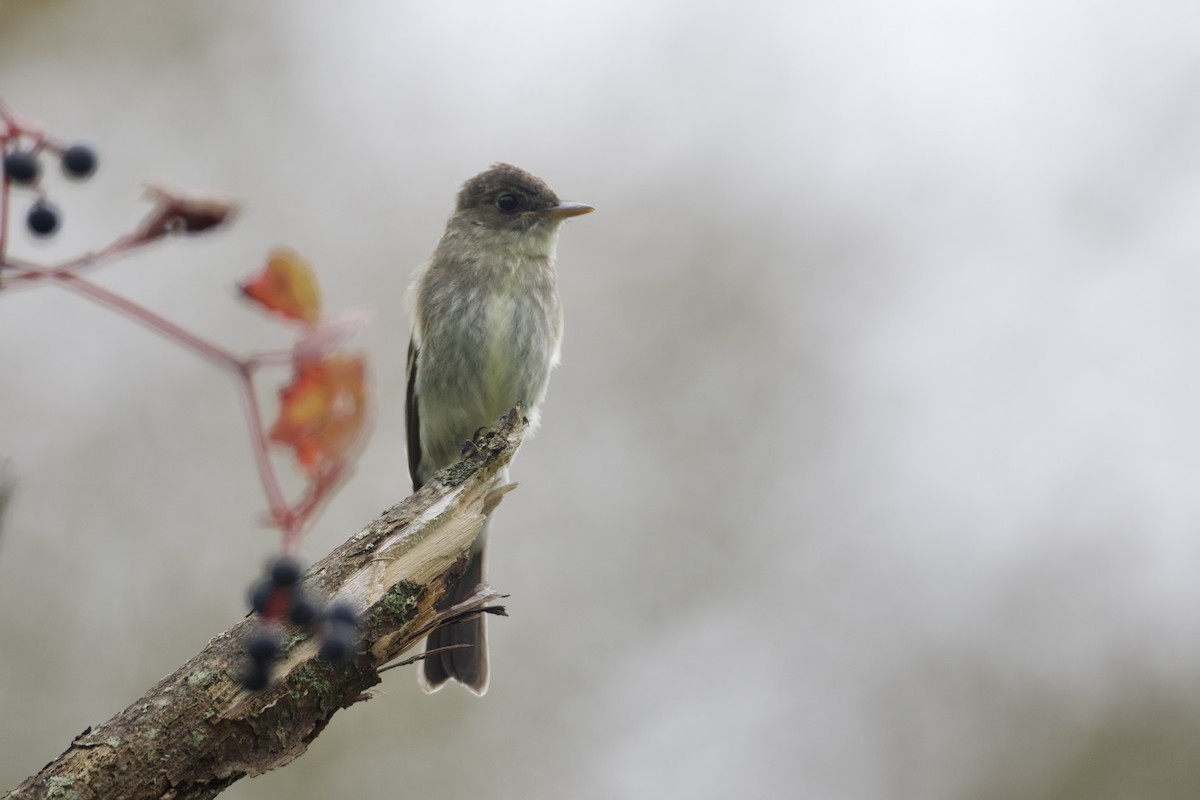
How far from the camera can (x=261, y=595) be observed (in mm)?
1406

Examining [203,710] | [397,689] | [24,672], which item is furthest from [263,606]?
[24,672]

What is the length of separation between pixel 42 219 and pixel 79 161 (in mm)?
144

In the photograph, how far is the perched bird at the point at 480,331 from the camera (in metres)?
5.11

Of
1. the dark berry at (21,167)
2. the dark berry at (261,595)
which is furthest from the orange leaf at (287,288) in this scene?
the dark berry at (261,595)

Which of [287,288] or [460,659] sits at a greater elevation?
[460,659]

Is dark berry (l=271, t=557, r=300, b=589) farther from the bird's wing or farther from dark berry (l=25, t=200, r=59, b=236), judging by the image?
the bird's wing

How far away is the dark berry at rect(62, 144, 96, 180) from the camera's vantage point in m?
1.31

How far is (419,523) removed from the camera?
3355 millimetres

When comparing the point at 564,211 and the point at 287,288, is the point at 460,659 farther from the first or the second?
the point at 287,288

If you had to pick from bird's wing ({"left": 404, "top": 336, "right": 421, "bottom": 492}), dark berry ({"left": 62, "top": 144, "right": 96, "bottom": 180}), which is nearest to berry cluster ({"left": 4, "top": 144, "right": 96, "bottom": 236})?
dark berry ({"left": 62, "top": 144, "right": 96, "bottom": 180})

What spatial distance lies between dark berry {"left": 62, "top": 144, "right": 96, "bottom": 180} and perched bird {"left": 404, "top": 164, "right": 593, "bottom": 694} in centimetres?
368

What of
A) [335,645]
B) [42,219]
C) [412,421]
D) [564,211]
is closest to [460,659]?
[412,421]

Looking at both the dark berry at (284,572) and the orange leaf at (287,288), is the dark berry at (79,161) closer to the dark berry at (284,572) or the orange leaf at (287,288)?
the orange leaf at (287,288)

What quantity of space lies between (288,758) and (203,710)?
22 centimetres
